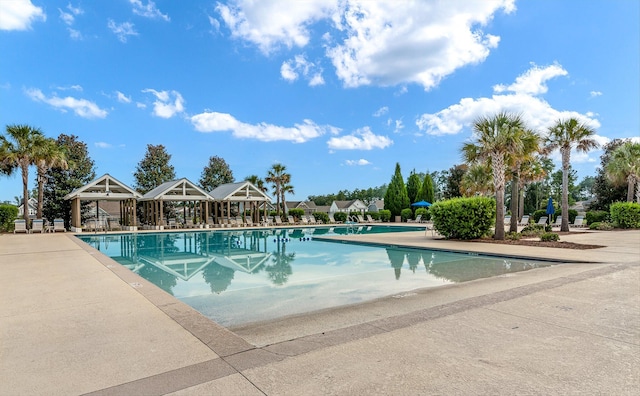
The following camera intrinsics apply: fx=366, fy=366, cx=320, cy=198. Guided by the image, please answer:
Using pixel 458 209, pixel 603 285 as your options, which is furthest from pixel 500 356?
pixel 458 209

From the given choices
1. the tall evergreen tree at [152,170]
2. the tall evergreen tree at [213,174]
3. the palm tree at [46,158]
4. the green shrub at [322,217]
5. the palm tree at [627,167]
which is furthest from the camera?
the tall evergreen tree at [213,174]

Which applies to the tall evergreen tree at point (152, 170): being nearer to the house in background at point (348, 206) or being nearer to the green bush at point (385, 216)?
the green bush at point (385, 216)

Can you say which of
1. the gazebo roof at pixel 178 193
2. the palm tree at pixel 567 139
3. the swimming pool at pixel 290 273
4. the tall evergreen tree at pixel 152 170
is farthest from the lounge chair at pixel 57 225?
the palm tree at pixel 567 139

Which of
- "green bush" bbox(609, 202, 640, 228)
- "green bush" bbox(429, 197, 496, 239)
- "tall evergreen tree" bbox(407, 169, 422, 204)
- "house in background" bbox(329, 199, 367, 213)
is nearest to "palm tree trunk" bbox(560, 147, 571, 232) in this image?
"green bush" bbox(609, 202, 640, 228)

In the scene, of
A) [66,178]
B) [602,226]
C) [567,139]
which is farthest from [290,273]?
[66,178]

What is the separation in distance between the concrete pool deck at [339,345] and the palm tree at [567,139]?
15.3 meters

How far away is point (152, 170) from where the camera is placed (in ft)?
108

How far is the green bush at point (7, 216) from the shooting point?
69.4ft

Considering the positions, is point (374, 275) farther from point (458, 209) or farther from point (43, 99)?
point (43, 99)

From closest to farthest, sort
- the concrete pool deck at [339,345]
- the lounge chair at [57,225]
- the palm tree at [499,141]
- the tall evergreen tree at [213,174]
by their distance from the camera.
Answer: the concrete pool deck at [339,345] < the palm tree at [499,141] < the lounge chair at [57,225] < the tall evergreen tree at [213,174]

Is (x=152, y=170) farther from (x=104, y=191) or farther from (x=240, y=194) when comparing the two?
(x=240, y=194)

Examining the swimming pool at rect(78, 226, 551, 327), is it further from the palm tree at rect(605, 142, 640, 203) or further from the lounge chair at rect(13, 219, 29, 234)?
the palm tree at rect(605, 142, 640, 203)

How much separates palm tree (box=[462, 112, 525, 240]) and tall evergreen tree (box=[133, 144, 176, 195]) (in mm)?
27747

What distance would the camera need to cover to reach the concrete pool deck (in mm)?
2672
